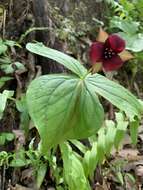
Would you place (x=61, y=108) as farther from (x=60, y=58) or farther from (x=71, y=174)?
(x=71, y=174)

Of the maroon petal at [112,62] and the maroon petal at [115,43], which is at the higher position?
the maroon petal at [115,43]

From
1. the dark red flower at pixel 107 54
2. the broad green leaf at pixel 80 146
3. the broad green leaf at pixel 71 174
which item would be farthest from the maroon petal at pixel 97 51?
the broad green leaf at pixel 80 146

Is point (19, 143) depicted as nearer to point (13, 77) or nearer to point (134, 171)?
point (13, 77)

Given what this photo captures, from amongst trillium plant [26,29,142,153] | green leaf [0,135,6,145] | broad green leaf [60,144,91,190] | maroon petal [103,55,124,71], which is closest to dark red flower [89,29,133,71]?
maroon petal [103,55,124,71]

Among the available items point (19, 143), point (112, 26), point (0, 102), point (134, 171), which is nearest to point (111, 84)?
point (0, 102)

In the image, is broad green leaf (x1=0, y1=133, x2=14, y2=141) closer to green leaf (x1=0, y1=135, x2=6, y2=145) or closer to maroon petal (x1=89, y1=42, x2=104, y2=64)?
green leaf (x1=0, y1=135, x2=6, y2=145)

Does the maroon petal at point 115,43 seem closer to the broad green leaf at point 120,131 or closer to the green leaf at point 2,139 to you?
the broad green leaf at point 120,131

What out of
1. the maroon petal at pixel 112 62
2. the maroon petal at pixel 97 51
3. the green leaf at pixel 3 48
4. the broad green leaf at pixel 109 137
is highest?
the maroon petal at pixel 97 51
